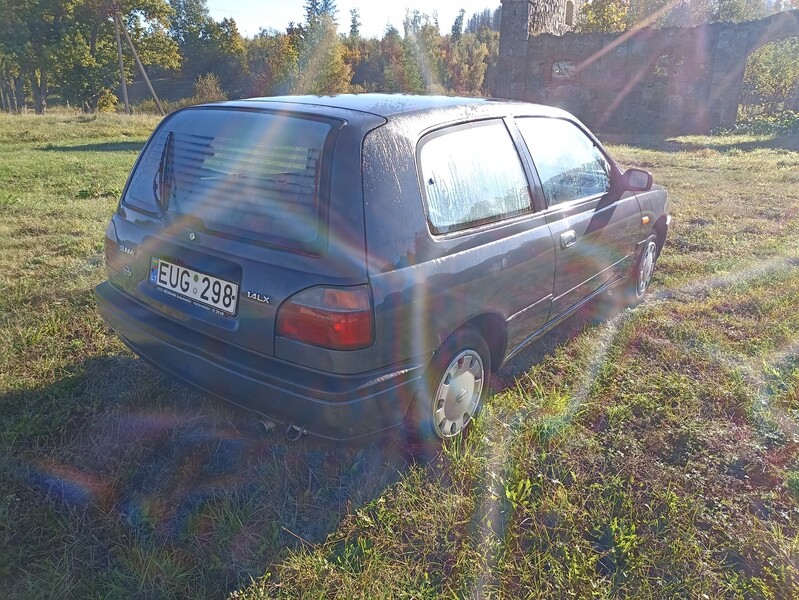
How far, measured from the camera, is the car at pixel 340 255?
2016 millimetres

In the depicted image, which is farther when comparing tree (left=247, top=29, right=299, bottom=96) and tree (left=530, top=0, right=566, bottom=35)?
tree (left=247, top=29, right=299, bottom=96)

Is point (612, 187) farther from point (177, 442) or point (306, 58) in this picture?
point (306, 58)

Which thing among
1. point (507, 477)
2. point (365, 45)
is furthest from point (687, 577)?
point (365, 45)

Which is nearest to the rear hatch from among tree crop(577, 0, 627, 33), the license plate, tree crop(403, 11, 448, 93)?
the license plate

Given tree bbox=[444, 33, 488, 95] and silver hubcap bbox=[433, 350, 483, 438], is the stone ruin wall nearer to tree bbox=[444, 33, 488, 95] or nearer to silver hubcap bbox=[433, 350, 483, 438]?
silver hubcap bbox=[433, 350, 483, 438]

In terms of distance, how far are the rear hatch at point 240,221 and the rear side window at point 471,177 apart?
40cm

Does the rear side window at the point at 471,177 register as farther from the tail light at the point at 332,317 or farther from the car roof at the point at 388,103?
the tail light at the point at 332,317

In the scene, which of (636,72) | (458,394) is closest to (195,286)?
(458,394)

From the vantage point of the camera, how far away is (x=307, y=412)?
6.71 ft

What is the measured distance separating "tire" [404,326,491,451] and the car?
0.03 ft

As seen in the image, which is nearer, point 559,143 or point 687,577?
point 687,577

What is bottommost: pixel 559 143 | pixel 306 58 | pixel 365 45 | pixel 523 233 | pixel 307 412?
pixel 307 412

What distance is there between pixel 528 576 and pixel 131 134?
19346 millimetres

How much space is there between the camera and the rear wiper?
251 cm
